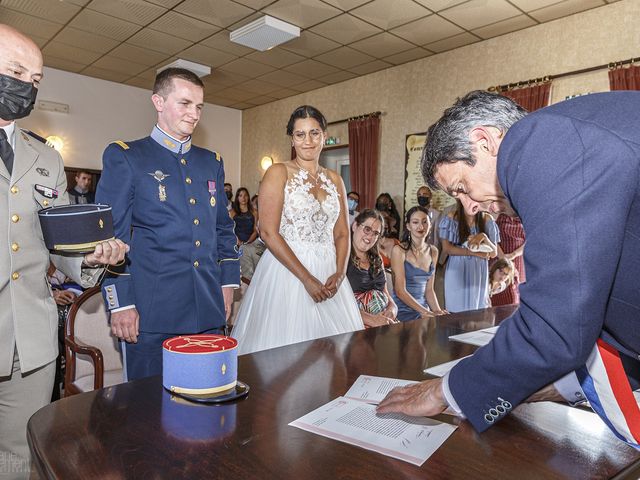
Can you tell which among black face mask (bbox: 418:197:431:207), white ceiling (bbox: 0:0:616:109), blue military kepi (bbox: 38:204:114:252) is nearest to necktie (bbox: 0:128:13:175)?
blue military kepi (bbox: 38:204:114:252)

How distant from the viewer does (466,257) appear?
3.74 m

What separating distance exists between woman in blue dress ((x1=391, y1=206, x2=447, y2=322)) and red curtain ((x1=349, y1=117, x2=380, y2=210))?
145 inches

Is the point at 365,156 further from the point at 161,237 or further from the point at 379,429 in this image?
the point at 379,429

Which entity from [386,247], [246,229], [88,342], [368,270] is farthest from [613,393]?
[246,229]

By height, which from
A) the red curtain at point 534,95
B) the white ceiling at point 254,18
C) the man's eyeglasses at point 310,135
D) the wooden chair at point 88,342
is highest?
the white ceiling at point 254,18

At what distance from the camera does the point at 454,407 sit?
0.93m

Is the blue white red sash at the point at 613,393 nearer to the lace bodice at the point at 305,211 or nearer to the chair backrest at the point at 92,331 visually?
the lace bodice at the point at 305,211

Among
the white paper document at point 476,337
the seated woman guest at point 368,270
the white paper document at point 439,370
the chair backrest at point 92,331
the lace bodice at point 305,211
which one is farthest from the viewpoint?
the seated woman guest at point 368,270

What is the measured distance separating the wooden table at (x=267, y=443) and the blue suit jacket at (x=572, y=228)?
0.51ft

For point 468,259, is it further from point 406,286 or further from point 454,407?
point 454,407

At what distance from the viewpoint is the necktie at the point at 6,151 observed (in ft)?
4.65

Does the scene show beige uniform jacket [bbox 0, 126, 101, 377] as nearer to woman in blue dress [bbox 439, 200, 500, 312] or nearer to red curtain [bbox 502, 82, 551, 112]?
woman in blue dress [bbox 439, 200, 500, 312]

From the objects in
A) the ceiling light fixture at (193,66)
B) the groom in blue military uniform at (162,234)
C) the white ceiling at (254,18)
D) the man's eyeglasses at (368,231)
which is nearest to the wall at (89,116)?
the white ceiling at (254,18)

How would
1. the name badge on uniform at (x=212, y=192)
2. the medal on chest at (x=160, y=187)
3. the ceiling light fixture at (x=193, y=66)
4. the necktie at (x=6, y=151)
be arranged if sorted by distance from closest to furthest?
the necktie at (x=6, y=151) → the medal on chest at (x=160, y=187) → the name badge on uniform at (x=212, y=192) → the ceiling light fixture at (x=193, y=66)
